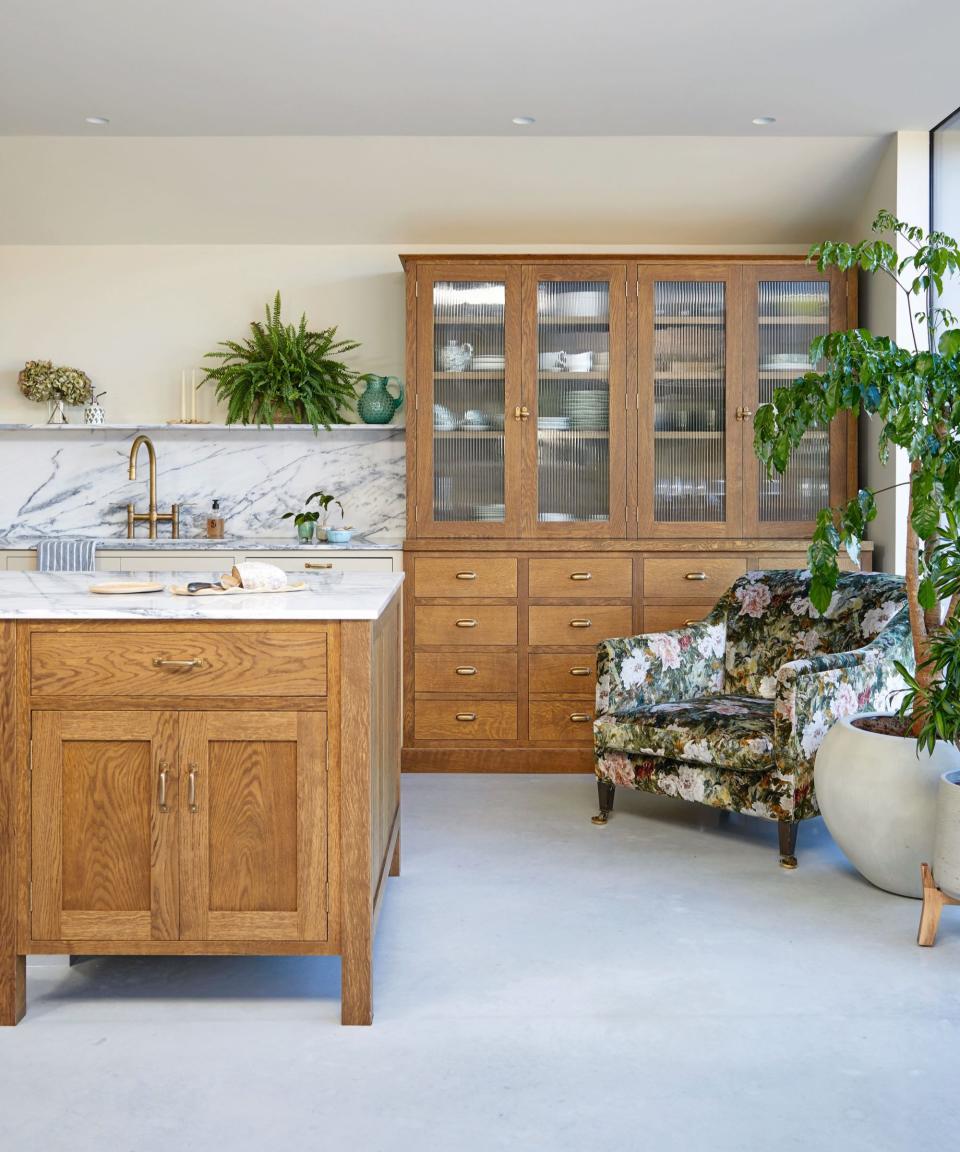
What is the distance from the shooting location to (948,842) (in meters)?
2.75

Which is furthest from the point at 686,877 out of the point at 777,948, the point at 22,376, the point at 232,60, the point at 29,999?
the point at 22,376

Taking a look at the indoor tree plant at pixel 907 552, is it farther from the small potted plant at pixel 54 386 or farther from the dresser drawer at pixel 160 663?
the small potted plant at pixel 54 386

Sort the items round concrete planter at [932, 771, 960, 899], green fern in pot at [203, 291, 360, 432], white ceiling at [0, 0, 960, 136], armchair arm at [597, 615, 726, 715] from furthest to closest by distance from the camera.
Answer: green fern in pot at [203, 291, 360, 432] < armchair arm at [597, 615, 726, 715] < white ceiling at [0, 0, 960, 136] < round concrete planter at [932, 771, 960, 899]

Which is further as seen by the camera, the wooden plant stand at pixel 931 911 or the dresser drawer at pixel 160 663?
the wooden plant stand at pixel 931 911

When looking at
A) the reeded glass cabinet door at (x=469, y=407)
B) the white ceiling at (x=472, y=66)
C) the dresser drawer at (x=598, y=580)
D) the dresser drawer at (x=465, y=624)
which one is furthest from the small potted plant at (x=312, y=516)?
the white ceiling at (x=472, y=66)

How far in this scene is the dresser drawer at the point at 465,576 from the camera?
468cm

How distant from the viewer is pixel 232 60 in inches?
151

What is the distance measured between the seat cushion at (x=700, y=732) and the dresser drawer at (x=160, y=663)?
5.39ft

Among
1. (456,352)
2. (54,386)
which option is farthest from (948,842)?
(54,386)

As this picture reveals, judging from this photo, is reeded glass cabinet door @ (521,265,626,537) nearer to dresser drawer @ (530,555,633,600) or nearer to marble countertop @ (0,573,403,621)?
dresser drawer @ (530,555,633,600)

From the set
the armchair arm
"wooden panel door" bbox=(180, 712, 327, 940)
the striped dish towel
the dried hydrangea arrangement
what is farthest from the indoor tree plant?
the dried hydrangea arrangement

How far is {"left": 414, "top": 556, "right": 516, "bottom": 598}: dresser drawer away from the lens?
4676 millimetres

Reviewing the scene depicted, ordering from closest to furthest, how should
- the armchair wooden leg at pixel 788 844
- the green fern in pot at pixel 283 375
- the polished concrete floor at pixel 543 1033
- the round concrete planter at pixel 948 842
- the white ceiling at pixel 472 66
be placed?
the polished concrete floor at pixel 543 1033 < the round concrete planter at pixel 948 842 < the armchair wooden leg at pixel 788 844 < the white ceiling at pixel 472 66 < the green fern in pot at pixel 283 375

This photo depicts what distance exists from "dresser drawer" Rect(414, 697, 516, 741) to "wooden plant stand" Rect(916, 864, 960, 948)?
215 centimetres
